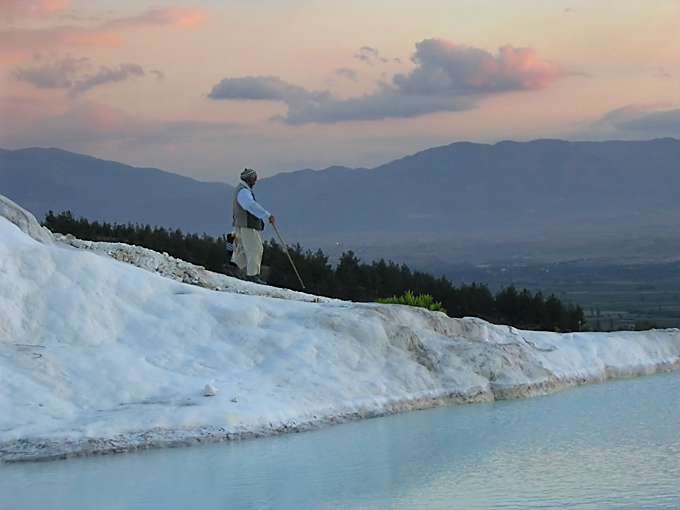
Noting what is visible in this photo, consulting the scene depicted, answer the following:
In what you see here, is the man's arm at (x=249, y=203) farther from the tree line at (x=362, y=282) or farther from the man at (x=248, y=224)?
the tree line at (x=362, y=282)

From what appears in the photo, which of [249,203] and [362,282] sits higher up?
[249,203]

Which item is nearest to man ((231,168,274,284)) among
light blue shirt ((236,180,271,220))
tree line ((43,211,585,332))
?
light blue shirt ((236,180,271,220))

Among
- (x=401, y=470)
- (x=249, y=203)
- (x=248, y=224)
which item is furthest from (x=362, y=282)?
(x=401, y=470)

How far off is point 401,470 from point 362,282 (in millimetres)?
21436

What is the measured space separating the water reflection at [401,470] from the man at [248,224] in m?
6.03

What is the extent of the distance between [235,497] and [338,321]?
486 cm

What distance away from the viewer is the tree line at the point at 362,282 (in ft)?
102

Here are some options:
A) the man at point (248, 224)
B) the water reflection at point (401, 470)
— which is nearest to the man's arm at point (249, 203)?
the man at point (248, 224)

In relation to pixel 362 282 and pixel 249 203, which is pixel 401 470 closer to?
pixel 249 203

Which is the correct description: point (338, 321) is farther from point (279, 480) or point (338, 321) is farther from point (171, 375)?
point (279, 480)

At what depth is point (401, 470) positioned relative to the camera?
35.2 ft

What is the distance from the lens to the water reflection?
9.57 meters

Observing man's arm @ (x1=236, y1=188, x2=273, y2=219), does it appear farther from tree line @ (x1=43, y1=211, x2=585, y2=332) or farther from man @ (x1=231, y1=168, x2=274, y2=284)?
tree line @ (x1=43, y1=211, x2=585, y2=332)

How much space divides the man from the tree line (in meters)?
10.8
